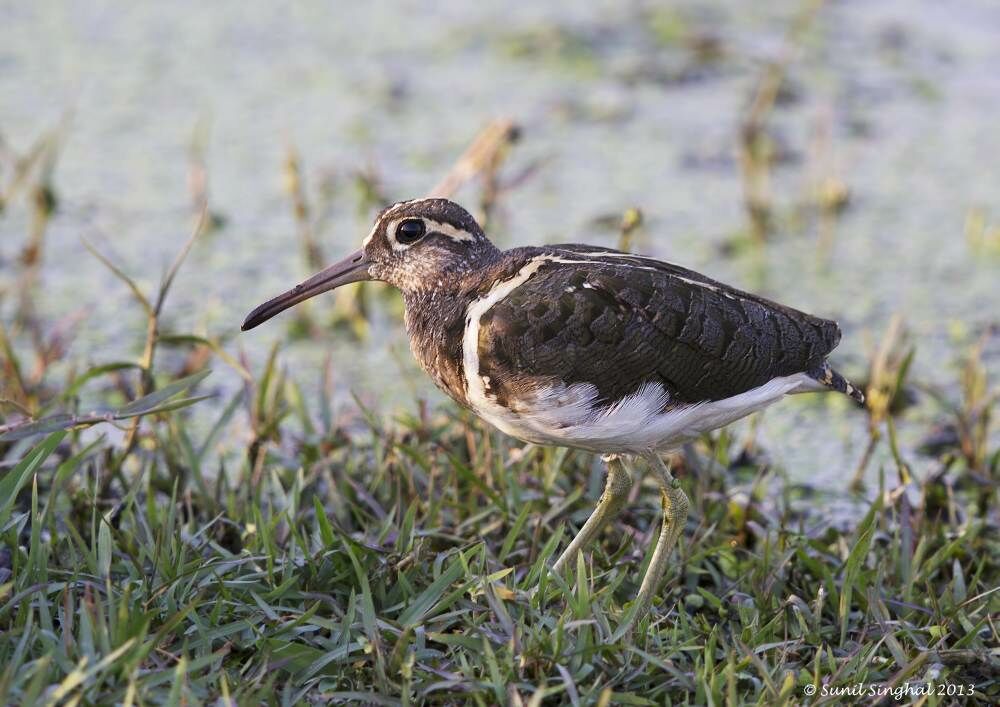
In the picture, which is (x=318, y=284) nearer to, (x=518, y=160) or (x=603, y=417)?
(x=603, y=417)

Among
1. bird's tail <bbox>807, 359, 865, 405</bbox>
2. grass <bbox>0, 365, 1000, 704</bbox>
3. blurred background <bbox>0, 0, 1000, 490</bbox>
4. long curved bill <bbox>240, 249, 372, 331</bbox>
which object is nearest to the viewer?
grass <bbox>0, 365, 1000, 704</bbox>

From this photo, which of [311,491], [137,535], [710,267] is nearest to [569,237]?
[710,267]

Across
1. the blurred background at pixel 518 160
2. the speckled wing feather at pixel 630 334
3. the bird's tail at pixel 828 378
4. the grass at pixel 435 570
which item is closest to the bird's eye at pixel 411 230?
the speckled wing feather at pixel 630 334

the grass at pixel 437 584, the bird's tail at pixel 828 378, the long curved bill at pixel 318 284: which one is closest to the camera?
the grass at pixel 437 584

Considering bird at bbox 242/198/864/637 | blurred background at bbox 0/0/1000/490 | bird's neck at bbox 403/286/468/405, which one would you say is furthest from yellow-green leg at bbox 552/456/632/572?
blurred background at bbox 0/0/1000/490

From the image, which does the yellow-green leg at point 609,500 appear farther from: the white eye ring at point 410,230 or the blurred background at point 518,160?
the blurred background at point 518,160

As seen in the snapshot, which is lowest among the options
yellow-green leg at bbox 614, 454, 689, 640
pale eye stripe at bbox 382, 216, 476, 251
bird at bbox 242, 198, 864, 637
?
yellow-green leg at bbox 614, 454, 689, 640

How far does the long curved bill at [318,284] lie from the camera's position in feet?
13.1

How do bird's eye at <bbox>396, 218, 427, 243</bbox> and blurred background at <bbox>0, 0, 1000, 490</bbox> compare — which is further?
blurred background at <bbox>0, 0, 1000, 490</bbox>

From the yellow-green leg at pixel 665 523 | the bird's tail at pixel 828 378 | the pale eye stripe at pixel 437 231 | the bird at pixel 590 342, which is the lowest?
the yellow-green leg at pixel 665 523

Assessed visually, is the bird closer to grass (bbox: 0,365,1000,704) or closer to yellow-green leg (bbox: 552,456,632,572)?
yellow-green leg (bbox: 552,456,632,572)

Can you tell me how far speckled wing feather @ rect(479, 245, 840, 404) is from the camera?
3562 millimetres

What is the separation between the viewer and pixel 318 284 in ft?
13.3

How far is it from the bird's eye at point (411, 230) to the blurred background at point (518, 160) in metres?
1.25
